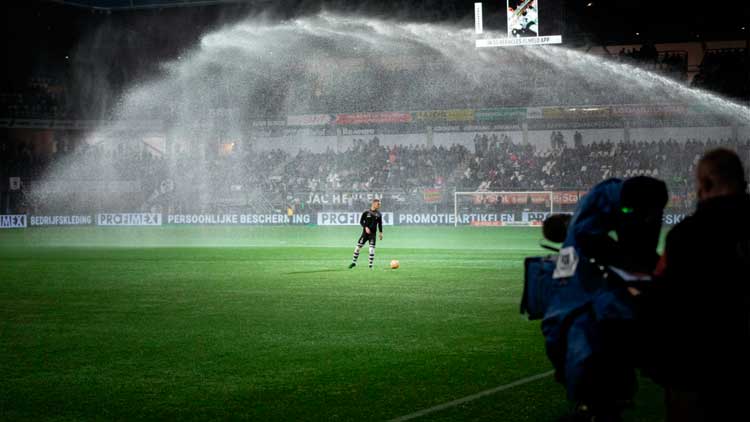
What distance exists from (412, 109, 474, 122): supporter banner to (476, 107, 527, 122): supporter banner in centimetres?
57

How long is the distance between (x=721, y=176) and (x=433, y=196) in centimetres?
4745

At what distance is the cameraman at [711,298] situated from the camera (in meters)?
3.54

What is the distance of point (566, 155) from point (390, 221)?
35.9 feet

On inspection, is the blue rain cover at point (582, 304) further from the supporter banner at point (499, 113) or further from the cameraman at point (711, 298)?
the supporter banner at point (499, 113)

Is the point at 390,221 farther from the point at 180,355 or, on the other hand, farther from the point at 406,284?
the point at 180,355

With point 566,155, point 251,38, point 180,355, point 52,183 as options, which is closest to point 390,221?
point 566,155

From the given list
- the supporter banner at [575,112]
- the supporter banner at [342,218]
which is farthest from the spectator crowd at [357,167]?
the supporter banner at [342,218]

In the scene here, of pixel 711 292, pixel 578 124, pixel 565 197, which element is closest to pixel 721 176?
pixel 711 292

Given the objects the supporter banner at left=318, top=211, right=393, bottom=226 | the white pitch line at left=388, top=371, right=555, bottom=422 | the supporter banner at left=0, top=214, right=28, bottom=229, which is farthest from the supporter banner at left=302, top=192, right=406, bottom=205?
the white pitch line at left=388, top=371, right=555, bottom=422

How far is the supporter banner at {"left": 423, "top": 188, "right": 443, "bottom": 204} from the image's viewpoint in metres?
50.9

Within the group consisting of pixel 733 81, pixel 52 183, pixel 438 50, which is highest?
pixel 438 50

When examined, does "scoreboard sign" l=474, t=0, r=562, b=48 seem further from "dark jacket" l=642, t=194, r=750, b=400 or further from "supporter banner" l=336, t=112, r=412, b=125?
"dark jacket" l=642, t=194, r=750, b=400

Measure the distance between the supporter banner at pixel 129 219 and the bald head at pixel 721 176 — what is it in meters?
53.4

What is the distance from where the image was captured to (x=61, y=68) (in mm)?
60656
